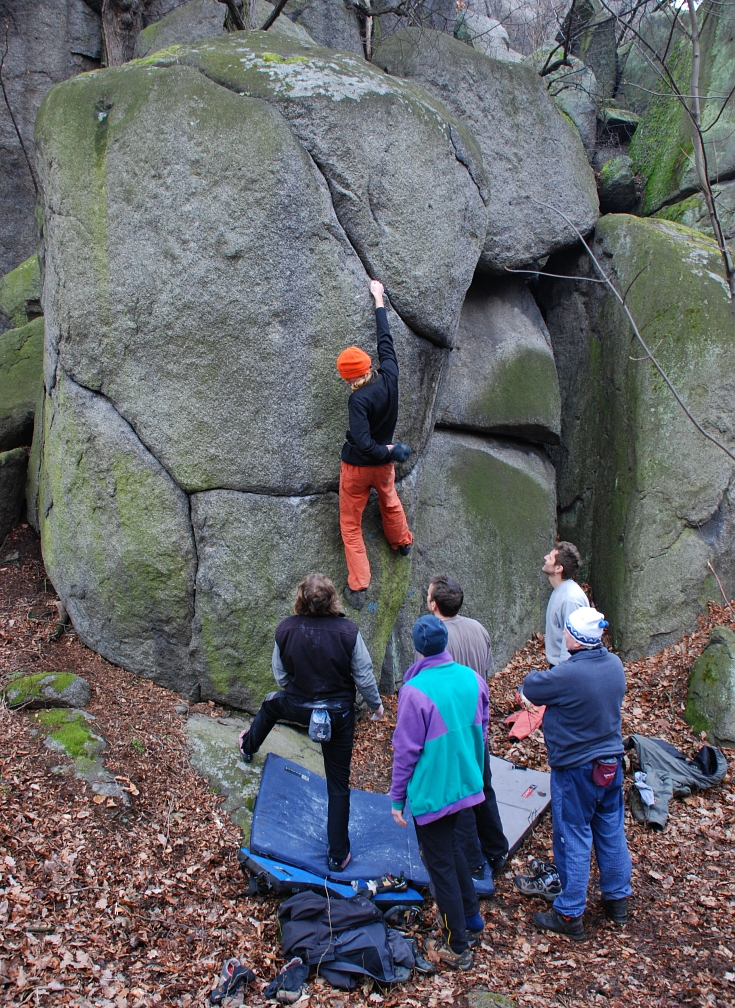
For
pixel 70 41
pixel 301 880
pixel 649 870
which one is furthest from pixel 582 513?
pixel 70 41

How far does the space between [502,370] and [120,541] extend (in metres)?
5.17

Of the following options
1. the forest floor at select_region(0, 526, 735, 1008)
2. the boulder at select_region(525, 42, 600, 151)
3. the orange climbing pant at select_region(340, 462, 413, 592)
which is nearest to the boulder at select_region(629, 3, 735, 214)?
the boulder at select_region(525, 42, 600, 151)

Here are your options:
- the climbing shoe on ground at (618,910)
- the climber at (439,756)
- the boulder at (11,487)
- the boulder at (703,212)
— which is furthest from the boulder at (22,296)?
the climbing shoe on ground at (618,910)

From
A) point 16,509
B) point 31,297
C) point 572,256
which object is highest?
point 572,256

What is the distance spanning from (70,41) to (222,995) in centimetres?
1247

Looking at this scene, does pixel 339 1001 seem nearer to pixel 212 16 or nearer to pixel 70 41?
pixel 212 16

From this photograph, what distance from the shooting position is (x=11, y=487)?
8.80 meters

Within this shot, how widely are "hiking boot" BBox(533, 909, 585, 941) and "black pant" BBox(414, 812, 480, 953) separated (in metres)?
0.70

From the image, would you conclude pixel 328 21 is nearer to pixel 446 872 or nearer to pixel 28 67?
pixel 28 67

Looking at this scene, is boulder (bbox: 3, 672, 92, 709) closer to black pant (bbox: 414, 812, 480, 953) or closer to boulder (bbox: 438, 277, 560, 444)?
black pant (bbox: 414, 812, 480, 953)

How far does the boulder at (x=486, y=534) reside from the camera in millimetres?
8773

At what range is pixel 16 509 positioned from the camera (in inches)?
348

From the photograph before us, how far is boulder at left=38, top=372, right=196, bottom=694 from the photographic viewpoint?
7031 mm

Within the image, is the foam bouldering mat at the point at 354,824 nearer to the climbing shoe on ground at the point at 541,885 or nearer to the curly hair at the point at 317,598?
the climbing shoe on ground at the point at 541,885
